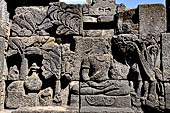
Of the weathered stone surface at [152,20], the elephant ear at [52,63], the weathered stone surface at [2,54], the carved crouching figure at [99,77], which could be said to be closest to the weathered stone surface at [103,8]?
the weathered stone surface at [152,20]

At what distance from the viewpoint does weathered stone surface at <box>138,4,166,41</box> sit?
12.5 feet

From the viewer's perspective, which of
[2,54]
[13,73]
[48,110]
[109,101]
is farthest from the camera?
[13,73]

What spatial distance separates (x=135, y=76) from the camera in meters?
3.77

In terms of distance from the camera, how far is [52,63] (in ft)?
12.8

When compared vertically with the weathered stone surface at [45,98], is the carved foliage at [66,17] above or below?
above

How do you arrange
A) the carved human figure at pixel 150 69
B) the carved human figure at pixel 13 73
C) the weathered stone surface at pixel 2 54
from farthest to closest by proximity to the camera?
the carved human figure at pixel 13 73
the weathered stone surface at pixel 2 54
the carved human figure at pixel 150 69

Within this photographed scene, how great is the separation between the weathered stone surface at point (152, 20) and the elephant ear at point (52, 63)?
173cm

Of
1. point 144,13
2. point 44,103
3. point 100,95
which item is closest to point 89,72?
point 100,95

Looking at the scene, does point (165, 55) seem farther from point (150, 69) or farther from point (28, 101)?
point (28, 101)

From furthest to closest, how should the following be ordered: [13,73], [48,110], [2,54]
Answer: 1. [13,73]
2. [2,54]
3. [48,110]

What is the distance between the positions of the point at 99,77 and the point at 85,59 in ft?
1.48

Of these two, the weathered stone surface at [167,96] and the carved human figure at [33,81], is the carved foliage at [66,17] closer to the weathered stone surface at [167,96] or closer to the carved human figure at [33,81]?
the carved human figure at [33,81]

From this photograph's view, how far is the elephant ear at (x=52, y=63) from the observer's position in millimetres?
3865

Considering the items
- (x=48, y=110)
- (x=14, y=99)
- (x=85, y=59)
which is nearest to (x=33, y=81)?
(x=14, y=99)
